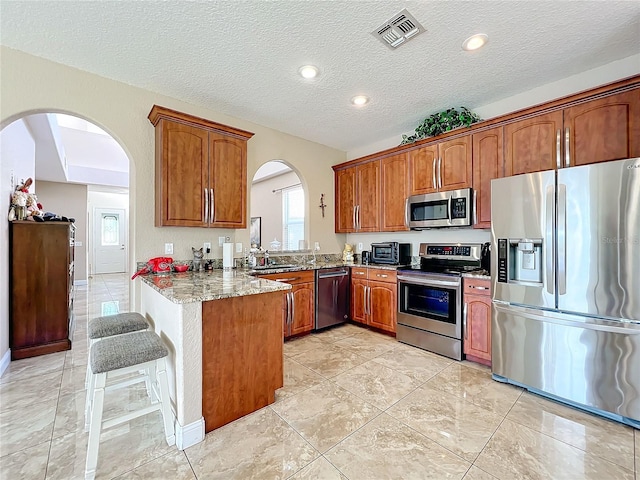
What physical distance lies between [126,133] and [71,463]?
8.62 feet

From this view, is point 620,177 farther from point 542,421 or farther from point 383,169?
point 383,169

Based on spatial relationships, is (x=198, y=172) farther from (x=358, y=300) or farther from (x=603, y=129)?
(x=603, y=129)

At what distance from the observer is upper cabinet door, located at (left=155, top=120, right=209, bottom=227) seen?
2725 millimetres

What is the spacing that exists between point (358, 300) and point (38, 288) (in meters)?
3.72

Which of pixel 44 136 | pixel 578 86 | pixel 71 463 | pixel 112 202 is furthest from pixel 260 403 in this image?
pixel 112 202

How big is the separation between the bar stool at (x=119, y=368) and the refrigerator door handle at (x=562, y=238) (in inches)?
111

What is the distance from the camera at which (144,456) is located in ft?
5.36

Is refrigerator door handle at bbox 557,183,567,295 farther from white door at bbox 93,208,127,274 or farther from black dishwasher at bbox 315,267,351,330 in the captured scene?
white door at bbox 93,208,127,274

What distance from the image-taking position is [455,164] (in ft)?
10.5

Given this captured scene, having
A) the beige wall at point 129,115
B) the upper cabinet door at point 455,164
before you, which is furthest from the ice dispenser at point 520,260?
the beige wall at point 129,115

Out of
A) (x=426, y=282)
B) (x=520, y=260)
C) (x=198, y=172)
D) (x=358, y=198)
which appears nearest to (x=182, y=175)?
(x=198, y=172)

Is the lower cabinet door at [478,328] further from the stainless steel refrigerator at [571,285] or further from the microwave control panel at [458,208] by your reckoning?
the microwave control panel at [458,208]

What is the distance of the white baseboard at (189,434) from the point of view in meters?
1.69

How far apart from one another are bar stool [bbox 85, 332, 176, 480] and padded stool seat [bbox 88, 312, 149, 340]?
333 millimetres
